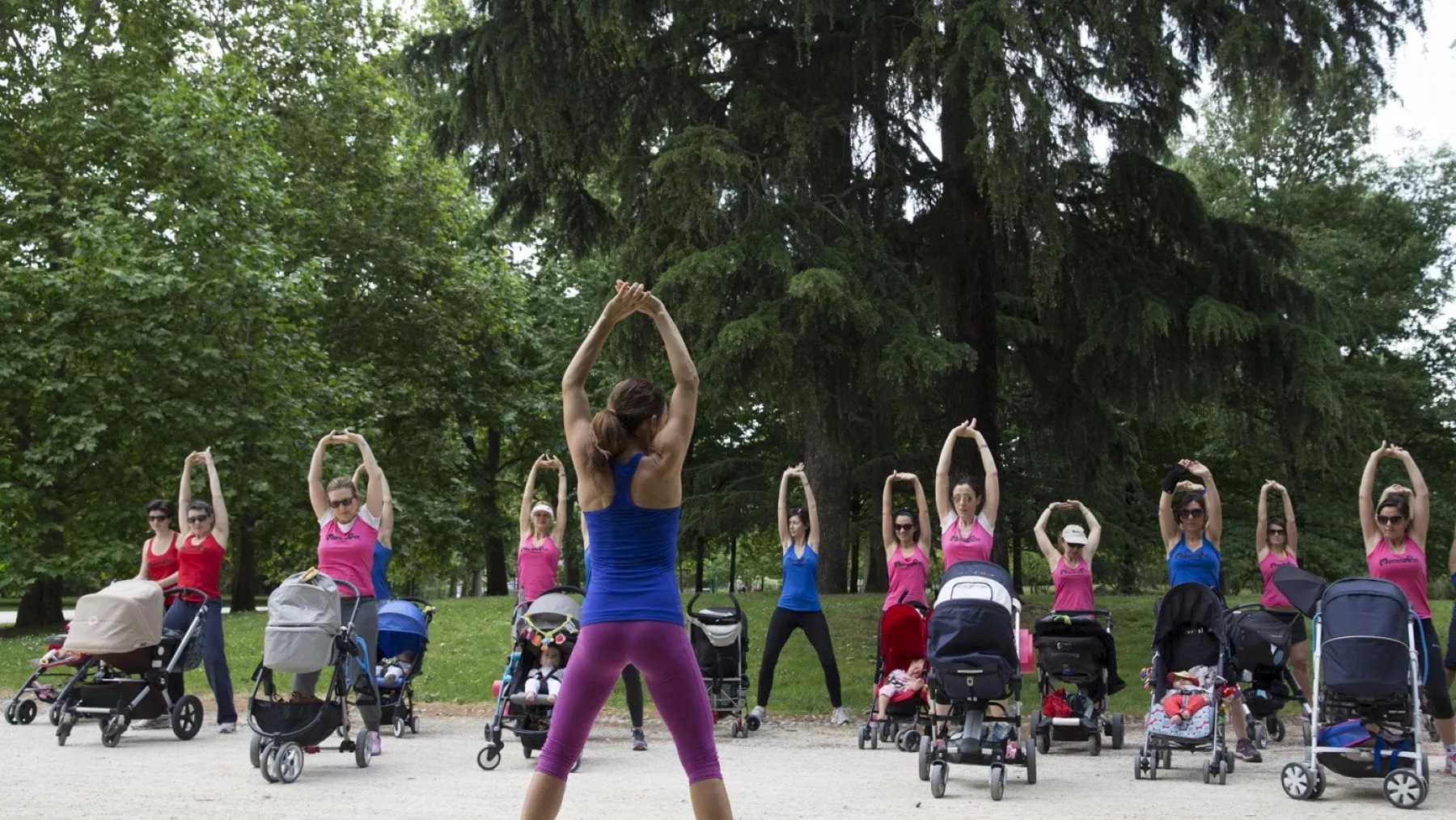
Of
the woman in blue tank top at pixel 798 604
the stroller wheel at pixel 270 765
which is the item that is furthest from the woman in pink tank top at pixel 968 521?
the stroller wheel at pixel 270 765

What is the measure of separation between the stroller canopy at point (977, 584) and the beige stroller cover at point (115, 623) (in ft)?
20.5

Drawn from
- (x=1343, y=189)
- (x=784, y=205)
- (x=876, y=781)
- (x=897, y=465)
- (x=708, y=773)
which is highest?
(x=1343, y=189)

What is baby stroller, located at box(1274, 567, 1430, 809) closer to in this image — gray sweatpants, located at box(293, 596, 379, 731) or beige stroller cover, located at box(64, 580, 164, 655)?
gray sweatpants, located at box(293, 596, 379, 731)

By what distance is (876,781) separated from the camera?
8945 mm

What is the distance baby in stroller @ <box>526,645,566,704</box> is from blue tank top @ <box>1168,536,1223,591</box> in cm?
452

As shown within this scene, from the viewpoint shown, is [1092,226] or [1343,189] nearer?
[1092,226]

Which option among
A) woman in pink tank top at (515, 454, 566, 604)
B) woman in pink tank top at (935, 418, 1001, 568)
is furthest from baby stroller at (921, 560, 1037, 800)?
woman in pink tank top at (515, 454, 566, 604)

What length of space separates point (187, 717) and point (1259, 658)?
8.48m

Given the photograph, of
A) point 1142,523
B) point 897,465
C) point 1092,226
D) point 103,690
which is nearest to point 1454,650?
point 1092,226

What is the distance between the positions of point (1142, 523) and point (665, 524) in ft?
83.1

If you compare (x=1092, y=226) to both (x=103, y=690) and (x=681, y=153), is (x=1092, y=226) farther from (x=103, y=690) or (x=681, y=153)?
(x=103, y=690)

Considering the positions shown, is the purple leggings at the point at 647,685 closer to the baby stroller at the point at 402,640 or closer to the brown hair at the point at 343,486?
the brown hair at the point at 343,486

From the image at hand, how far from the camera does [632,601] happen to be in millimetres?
4797

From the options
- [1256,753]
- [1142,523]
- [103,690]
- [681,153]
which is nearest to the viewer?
[1256,753]
